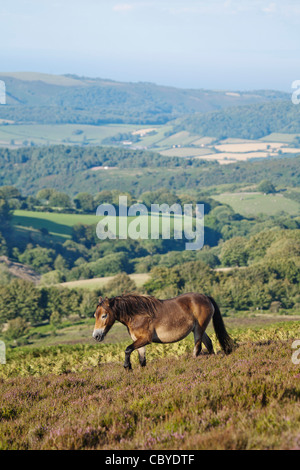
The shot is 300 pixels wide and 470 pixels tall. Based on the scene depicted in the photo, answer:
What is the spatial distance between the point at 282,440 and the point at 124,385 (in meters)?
4.73

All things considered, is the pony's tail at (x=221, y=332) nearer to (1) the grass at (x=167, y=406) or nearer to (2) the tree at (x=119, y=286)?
(1) the grass at (x=167, y=406)

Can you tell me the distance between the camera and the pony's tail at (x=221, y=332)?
486 inches

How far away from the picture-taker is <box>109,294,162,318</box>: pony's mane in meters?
11.1

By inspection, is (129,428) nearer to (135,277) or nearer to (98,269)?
(135,277)

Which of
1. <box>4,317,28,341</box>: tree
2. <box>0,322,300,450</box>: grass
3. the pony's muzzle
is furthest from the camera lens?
<box>4,317,28,341</box>: tree

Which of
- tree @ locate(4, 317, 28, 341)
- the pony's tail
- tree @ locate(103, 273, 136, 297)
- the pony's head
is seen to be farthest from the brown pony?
tree @ locate(103, 273, 136, 297)

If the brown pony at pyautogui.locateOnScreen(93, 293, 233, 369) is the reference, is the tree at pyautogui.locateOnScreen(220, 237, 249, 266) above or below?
below

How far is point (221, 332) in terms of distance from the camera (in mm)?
12461

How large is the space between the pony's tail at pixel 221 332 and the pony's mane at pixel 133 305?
1.66 meters

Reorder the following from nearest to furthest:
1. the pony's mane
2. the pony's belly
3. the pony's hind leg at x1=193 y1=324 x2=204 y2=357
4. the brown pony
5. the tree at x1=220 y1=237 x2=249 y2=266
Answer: the brown pony < the pony's mane < the pony's belly < the pony's hind leg at x1=193 y1=324 x2=204 y2=357 < the tree at x1=220 y1=237 x2=249 y2=266

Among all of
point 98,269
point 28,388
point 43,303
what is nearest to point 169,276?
point 43,303

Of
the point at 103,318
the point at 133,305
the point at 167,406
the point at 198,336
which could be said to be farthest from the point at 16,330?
the point at 167,406

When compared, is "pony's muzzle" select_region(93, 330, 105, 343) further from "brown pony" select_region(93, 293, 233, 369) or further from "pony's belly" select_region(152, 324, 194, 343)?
"pony's belly" select_region(152, 324, 194, 343)
